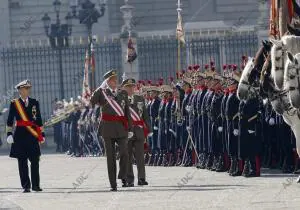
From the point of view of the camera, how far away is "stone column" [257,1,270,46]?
45062 millimetres

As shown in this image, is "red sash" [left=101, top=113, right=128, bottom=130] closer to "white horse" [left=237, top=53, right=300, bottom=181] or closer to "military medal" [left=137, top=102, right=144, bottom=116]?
"military medal" [left=137, top=102, right=144, bottom=116]

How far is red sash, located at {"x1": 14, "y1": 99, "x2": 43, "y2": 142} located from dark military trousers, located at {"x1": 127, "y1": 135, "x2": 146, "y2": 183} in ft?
3.84

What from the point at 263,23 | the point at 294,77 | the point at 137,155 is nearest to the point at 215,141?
the point at 137,155

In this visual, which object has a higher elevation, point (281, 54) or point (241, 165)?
point (281, 54)

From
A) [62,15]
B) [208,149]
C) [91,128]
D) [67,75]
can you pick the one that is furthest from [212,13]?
[208,149]

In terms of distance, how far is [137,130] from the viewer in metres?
22.6

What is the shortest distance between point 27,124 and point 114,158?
148 centimetres

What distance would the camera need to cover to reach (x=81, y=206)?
17.8 meters

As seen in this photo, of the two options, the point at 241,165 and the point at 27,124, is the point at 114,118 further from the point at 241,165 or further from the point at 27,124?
the point at 241,165

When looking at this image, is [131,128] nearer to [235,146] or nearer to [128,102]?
[128,102]

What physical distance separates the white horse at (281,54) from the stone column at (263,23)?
26.6m

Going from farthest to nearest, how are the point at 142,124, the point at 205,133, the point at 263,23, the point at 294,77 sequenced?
the point at 263,23 → the point at 205,133 → the point at 142,124 → the point at 294,77

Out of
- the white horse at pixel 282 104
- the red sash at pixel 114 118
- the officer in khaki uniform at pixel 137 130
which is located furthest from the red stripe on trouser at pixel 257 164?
the white horse at pixel 282 104

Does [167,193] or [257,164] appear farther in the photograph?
[257,164]
